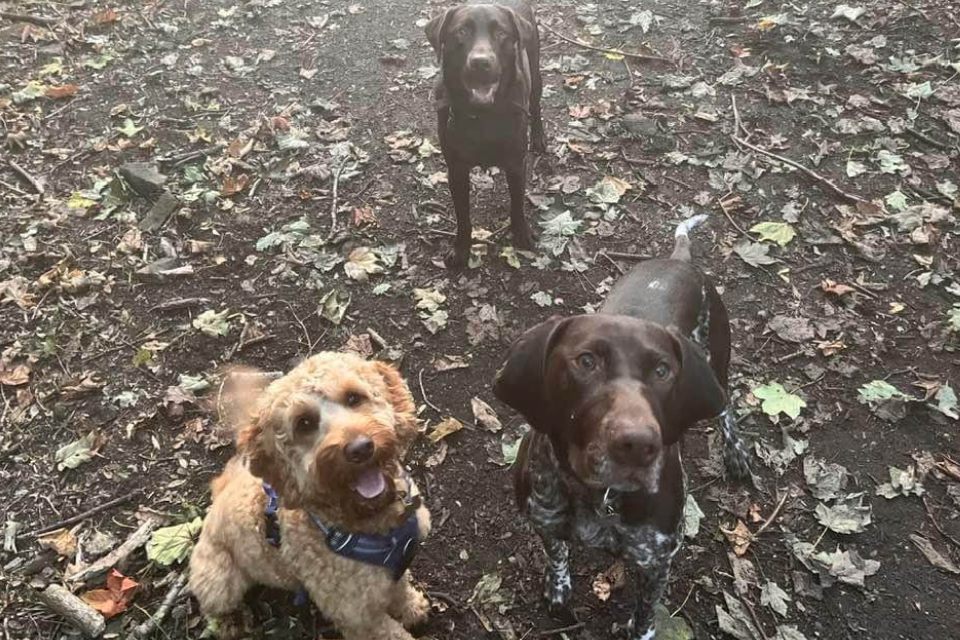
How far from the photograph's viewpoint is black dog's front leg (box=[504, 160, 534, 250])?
5195mm

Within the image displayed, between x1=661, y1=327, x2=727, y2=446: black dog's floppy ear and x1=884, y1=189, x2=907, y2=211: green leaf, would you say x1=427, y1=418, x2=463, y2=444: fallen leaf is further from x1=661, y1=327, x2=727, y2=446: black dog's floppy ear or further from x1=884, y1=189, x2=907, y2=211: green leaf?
x1=884, y1=189, x2=907, y2=211: green leaf

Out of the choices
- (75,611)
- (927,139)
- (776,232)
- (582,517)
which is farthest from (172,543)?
(927,139)

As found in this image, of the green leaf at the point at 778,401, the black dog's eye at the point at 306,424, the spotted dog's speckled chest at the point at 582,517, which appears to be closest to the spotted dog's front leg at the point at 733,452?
the green leaf at the point at 778,401

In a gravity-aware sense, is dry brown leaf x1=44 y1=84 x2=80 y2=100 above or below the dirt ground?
above

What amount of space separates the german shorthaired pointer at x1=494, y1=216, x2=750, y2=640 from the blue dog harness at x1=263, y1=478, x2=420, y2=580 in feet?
1.85

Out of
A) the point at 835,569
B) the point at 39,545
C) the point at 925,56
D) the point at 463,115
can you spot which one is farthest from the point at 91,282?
the point at 925,56

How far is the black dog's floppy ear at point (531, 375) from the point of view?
2811 millimetres

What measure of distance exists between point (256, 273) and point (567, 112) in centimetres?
358

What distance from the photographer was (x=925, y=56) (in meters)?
6.94

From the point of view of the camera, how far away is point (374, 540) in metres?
3.06

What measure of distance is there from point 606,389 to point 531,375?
347 mm

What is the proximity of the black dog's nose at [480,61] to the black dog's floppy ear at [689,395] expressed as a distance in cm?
266

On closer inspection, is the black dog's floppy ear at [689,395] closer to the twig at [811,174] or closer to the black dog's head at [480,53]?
the black dog's head at [480,53]

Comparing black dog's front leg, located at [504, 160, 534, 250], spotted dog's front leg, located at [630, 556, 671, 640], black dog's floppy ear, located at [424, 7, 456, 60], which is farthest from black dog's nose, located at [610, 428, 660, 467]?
black dog's floppy ear, located at [424, 7, 456, 60]
